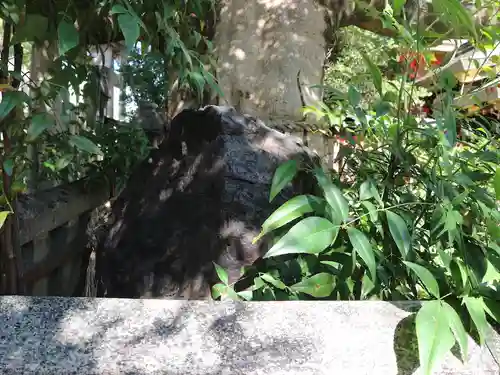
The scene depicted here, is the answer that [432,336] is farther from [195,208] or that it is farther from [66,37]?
[195,208]

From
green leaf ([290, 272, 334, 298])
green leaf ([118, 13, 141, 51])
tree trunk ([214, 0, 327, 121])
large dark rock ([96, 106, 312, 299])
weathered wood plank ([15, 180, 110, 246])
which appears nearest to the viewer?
green leaf ([118, 13, 141, 51])

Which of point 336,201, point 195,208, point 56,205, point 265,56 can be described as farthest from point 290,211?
point 265,56

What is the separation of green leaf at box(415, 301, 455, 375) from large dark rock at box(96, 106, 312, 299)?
2.78 ft

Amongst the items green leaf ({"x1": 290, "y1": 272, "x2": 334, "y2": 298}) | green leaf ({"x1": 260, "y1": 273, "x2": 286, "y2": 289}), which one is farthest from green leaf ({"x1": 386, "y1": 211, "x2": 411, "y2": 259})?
green leaf ({"x1": 260, "y1": 273, "x2": 286, "y2": 289})

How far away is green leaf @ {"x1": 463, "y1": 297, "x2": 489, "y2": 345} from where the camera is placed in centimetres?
84

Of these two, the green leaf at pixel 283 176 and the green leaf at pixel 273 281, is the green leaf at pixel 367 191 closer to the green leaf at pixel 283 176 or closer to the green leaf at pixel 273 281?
the green leaf at pixel 283 176

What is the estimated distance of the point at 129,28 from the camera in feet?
2.83

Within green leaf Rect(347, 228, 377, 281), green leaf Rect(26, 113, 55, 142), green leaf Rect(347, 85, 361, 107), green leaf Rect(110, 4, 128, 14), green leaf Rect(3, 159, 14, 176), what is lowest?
green leaf Rect(347, 228, 377, 281)

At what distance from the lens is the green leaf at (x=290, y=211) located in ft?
2.97

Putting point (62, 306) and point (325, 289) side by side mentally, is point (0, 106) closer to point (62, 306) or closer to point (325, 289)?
point (62, 306)

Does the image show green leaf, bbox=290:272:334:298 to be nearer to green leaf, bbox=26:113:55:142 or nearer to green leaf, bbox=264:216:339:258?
green leaf, bbox=264:216:339:258

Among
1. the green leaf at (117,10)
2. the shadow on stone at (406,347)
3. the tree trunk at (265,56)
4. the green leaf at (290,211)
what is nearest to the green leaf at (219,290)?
the green leaf at (290,211)

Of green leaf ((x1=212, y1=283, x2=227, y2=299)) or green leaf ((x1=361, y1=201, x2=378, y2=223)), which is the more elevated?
green leaf ((x1=361, y1=201, x2=378, y2=223))

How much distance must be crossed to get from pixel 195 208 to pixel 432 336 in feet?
3.59
